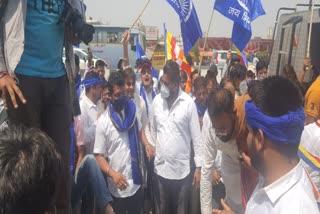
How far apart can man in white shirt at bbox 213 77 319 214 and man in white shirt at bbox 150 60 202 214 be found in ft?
7.67

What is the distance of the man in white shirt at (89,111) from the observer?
4336 millimetres

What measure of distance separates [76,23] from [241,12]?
5.06 m

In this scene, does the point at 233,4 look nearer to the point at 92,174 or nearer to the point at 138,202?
the point at 138,202

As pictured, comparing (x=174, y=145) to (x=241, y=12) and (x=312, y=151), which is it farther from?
(x=241, y=12)

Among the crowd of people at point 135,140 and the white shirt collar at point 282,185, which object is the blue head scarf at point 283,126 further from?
the white shirt collar at point 282,185

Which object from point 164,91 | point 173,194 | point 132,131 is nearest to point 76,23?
point 132,131

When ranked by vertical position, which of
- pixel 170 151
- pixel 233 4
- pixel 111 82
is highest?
pixel 233 4

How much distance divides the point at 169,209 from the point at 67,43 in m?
2.47

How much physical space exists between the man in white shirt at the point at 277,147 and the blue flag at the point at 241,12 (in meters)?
5.23

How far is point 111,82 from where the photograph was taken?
428 centimetres

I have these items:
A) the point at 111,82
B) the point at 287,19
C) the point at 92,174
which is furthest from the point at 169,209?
the point at 287,19

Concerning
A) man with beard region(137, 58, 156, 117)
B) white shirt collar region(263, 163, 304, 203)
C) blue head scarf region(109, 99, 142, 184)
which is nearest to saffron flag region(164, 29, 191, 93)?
man with beard region(137, 58, 156, 117)

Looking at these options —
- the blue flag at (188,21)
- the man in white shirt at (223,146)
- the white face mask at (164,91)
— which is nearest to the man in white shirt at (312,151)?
the man in white shirt at (223,146)

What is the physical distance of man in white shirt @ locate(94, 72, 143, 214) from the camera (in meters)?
3.91
